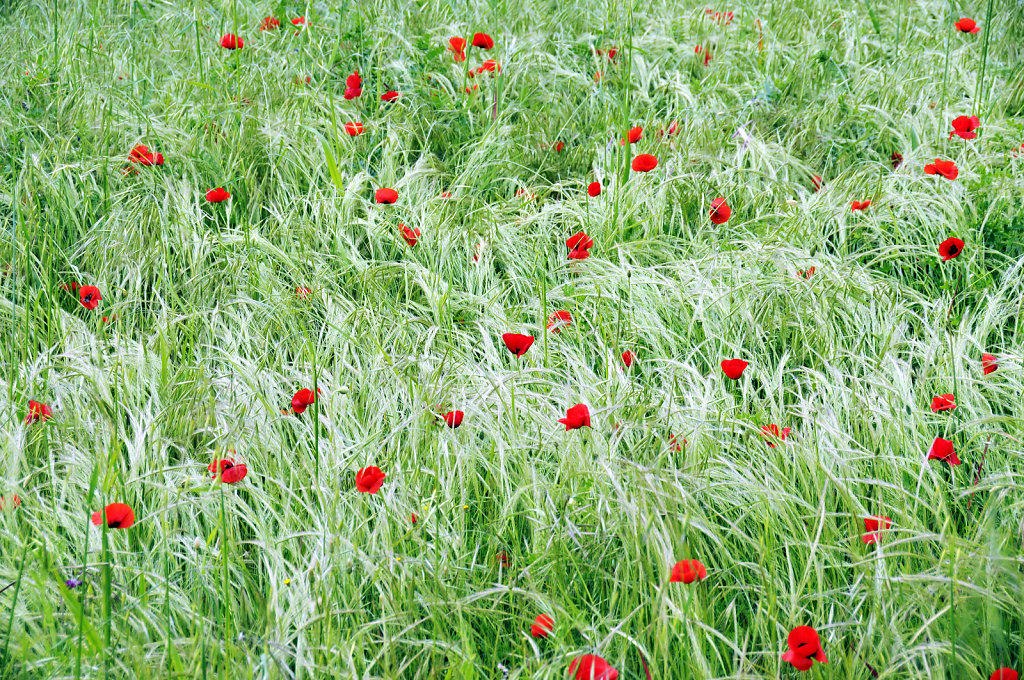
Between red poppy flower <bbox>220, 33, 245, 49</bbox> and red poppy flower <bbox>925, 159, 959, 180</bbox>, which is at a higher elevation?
red poppy flower <bbox>220, 33, 245, 49</bbox>

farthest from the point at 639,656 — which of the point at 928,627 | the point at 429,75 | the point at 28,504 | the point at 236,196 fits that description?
the point at 429,75

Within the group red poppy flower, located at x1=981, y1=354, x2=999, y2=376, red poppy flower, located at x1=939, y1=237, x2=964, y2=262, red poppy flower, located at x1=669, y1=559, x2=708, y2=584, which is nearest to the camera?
red poppy flower, located at x1=669, y1=559, x2=708, y2=584

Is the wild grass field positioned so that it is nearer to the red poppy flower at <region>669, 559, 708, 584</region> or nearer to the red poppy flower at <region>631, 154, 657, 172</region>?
the red poppy flower at <region>669, 559, 708, 584</region>

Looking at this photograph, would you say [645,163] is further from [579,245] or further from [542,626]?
[542,626]

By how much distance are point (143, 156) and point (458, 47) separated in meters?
1.21

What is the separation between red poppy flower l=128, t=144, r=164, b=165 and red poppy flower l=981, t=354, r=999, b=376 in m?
2.33

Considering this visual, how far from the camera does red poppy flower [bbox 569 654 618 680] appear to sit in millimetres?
1150

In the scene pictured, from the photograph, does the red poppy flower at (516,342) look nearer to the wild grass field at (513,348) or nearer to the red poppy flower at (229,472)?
the wild grass field at (513,348)

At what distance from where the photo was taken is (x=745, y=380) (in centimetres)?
189

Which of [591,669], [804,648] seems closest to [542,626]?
[591,669]

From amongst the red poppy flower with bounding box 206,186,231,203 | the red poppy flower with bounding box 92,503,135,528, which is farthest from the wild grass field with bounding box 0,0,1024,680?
the red poppy flower with bounding box 206,186,231,203

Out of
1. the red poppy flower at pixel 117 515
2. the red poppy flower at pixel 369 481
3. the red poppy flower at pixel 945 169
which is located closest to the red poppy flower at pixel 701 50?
the red poppy flower at pixel 945 169

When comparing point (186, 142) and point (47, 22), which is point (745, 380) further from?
point (47, 22)

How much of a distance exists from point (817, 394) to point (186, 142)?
213 centimetres
